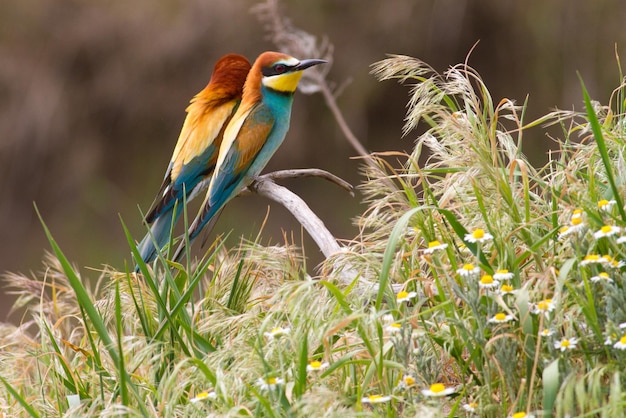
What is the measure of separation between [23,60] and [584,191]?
4.51 metres

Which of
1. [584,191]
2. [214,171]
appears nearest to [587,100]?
[584,191]

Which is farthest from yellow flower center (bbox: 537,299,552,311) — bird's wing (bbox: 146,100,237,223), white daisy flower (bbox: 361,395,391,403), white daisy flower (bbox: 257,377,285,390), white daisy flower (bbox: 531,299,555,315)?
bird's wing (bbox: 146,100,237,223)

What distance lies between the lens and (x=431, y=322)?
4.23 ft

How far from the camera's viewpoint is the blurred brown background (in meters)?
4.93

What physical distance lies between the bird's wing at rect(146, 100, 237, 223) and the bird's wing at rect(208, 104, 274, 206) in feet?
0.18

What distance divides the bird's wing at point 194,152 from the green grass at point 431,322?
2.32 ft

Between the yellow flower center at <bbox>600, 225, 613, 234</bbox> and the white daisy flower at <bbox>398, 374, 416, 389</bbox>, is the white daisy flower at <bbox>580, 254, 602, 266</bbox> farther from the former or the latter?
the white daisy flower at <bbox>398, 374, 416, 389</bbox>

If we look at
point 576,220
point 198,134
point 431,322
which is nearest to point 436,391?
point 431,322

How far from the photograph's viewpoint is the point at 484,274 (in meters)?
1.25

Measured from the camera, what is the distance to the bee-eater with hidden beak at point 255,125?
2.27m

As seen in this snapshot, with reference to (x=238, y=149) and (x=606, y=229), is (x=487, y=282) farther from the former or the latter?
(x=238, y=149)

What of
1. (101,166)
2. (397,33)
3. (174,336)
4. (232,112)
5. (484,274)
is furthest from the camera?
(101,166)

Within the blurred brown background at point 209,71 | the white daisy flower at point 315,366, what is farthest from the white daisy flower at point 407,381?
the blurred brown background at point 209,71

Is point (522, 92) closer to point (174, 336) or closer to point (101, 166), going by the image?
point (101, 166)
